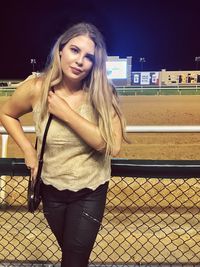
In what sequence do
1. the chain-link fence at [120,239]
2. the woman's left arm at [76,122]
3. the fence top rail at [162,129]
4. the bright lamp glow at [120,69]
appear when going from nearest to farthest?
the woman's left arm at [76,122], the chain-link fence at [120,239], the fence top rail at [162,129], the bright lamp glow at [120,69]

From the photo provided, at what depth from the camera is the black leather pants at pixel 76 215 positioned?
146cm

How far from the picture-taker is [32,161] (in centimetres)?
150

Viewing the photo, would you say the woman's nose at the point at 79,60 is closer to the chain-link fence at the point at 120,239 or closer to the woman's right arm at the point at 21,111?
the woman's right arm at the point at 21,111

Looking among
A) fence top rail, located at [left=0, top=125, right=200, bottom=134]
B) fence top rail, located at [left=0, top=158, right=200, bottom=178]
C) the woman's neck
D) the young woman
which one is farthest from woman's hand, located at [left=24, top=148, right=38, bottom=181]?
fence top rail, located at [left=0, top=125, right=200, bottom=134]

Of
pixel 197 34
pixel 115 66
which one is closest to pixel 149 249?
pixel 115 66

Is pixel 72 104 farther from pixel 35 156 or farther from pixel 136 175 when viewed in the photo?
pixel 136 175

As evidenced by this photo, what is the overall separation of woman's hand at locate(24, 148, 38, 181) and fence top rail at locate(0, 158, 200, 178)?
0.41 ft

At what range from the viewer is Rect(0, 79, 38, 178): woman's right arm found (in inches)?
56.3

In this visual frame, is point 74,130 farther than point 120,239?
No

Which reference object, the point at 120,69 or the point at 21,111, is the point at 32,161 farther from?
the point at 120,69

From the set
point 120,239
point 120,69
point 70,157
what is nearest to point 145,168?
point 70,157

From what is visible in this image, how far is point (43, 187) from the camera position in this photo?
59.2 inches

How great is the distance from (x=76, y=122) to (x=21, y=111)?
0.83 ft

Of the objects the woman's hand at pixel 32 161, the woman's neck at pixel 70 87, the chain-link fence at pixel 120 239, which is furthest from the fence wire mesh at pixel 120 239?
the woman's neck at pixel 70 87
